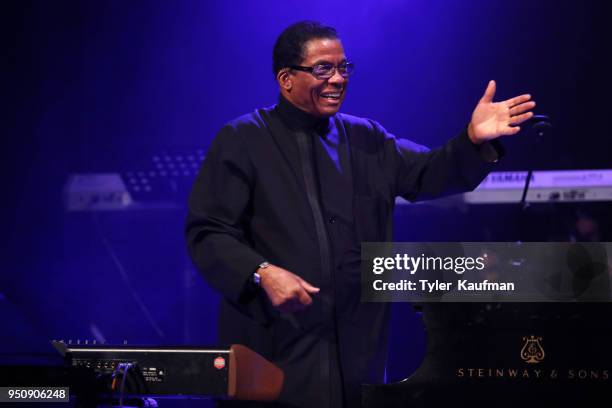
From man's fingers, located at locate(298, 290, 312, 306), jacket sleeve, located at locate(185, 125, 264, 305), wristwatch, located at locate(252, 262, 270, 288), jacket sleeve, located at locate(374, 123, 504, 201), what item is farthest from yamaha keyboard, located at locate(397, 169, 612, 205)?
man's fingers, located at locate(298, 290, 312, 306)

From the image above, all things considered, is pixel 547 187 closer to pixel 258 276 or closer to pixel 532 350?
pixel 258 276

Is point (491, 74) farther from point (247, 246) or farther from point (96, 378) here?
point (96, 378)

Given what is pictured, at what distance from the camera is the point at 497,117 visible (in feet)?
7.09

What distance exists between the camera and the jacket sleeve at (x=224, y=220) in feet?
6.88

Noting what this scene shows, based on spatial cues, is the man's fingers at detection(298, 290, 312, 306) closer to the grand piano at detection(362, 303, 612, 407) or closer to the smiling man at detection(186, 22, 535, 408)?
the smiling man at detection(186, 22, 535, 408)

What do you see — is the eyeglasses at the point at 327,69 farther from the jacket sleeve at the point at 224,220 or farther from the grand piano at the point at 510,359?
the grand piano at the point at 510,359

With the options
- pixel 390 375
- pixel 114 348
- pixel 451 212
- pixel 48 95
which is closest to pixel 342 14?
pixel 451 212

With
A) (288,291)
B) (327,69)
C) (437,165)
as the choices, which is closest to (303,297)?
(288,291)

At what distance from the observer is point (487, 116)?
7.15ft

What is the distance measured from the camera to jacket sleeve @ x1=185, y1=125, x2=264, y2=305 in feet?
6.88

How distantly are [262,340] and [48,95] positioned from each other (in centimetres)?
222

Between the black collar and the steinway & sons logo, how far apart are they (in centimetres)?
103

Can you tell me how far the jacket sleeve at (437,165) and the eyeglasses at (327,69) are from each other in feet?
0.75

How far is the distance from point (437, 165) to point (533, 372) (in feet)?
2.88
